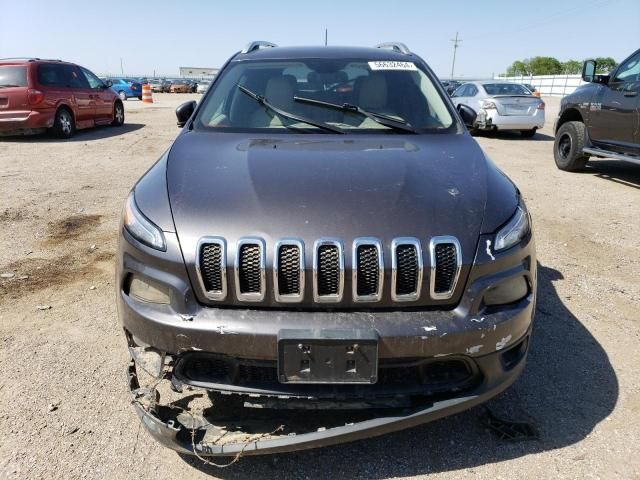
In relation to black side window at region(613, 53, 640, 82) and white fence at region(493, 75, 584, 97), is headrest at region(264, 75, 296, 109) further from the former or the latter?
white fence at region(493, 75, 584, 97)

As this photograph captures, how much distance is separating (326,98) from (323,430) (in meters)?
2.09

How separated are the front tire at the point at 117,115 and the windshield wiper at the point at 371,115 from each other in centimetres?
1275

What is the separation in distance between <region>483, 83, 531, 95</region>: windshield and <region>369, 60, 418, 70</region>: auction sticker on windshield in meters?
10.6

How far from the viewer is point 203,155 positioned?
2650 mm

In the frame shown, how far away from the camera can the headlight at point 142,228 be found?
6.87ft

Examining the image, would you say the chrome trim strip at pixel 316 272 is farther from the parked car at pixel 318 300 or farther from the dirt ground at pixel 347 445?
the dirt ground at pixel 347 445

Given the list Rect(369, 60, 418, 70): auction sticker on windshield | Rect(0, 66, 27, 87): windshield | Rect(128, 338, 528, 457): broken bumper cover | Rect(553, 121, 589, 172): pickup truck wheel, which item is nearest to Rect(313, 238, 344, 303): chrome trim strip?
Rect(128, 338, 528, 457): broken bumper cover

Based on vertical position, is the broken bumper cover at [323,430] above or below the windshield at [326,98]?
below

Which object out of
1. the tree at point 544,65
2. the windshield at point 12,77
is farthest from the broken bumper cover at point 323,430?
the tree at point 544,65

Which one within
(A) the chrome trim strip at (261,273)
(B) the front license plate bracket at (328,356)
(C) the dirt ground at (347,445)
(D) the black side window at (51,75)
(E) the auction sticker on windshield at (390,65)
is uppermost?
(E) the auction sticker on windshield at (390,65)

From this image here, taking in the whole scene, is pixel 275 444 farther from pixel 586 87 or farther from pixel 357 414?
pixel 586 87

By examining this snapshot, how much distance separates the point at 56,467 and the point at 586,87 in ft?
28.3

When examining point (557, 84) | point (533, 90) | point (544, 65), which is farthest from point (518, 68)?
point (533, 90)

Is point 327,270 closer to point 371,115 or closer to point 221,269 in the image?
point 221,269
